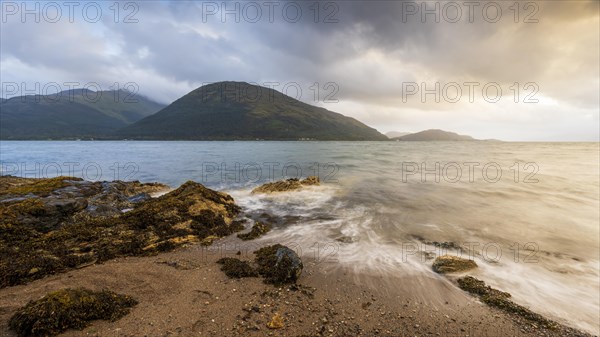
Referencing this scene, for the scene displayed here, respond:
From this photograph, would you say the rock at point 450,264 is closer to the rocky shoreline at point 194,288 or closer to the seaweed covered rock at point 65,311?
the rocky shoreline at point 194,288

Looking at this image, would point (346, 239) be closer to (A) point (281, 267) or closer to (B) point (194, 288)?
(A) point (281, 267)

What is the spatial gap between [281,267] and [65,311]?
4769mm

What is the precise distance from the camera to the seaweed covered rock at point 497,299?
21.7 ft

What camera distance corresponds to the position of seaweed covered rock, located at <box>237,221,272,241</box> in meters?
11.3

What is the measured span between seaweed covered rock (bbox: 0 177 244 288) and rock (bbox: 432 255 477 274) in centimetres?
820

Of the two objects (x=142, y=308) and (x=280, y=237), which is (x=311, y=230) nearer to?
(x=280, y=237)

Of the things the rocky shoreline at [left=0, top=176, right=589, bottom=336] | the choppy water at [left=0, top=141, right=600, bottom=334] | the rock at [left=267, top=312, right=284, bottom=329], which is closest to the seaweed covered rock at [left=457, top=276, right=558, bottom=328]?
the rocky shoreline at [left=0, top=176, right=589, bottom=336]

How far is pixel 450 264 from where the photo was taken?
9.01 m

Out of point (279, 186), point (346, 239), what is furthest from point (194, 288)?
point (279, 186)

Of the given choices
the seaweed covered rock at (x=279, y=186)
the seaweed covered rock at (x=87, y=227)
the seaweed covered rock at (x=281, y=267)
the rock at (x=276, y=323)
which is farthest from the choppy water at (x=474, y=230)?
the rock at (x=276, y=323)

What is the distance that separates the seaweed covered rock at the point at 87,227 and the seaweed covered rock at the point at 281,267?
363 cm

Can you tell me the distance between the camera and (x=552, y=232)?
13.9 metres

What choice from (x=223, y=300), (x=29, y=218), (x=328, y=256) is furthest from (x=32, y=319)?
(x=328, y=256)

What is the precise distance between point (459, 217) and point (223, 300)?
14.8 meters
